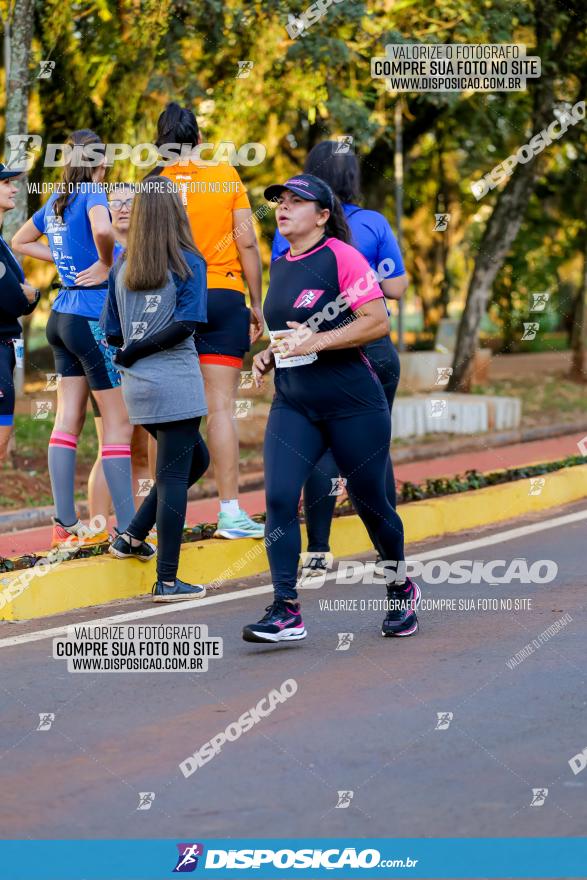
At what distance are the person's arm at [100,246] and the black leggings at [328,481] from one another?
4.48 feet

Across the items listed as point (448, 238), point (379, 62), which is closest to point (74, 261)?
point (379, 62)

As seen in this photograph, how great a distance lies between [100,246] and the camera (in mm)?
7582

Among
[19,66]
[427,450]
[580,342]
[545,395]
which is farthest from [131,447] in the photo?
[580,342]

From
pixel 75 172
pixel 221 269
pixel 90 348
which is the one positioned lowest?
pixel 90 348

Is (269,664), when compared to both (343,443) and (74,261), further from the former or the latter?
(74,261)

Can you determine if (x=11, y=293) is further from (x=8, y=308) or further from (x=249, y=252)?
(x=249, y=252)

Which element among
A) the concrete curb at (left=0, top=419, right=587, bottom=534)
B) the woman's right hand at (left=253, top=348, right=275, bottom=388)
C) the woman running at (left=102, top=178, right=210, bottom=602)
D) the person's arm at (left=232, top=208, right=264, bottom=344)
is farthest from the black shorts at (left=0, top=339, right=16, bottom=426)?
the concrete curb at (left=0, top=419, right=587, bottom=534)

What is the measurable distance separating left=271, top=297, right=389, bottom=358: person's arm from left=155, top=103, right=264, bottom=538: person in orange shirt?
62.2 inches

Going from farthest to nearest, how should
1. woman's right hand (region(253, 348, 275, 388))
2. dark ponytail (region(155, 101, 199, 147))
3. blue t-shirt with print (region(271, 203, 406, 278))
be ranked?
1. dark ponytail (region(155, 101, 199, 147))
2. blue t-shirt with print (region(271, 203, 406, 278))
3. woman's right hand (region(253, 348, 275, 388))

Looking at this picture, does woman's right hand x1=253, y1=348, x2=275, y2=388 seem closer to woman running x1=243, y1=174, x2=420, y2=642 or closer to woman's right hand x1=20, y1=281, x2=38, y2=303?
woman running x1=243, y1=174, x2=420, y2=642

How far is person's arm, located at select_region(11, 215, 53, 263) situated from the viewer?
26.2 ft

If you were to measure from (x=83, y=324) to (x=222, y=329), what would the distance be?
696 millimetres

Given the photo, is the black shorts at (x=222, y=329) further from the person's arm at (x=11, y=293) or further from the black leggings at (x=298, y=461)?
the black leggings at (x=298, y=461)

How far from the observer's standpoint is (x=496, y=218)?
1883 centimetres
